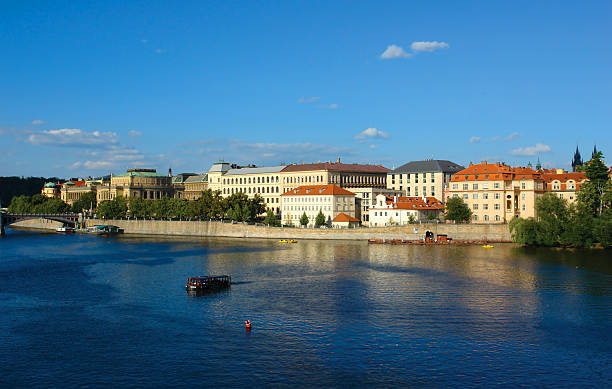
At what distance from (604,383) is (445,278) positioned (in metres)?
31.0

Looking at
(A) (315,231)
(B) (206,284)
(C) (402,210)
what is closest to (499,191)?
(C) (402,210)

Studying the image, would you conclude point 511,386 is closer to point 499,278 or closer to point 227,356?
point 227,356

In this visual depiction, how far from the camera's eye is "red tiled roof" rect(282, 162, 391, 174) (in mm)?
152125

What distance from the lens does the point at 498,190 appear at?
373 ft

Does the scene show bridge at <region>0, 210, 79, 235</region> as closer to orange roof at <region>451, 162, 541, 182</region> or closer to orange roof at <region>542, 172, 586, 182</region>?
orange roof at <region>451, 162, 541, 182</region>

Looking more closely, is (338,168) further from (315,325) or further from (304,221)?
(315,325)

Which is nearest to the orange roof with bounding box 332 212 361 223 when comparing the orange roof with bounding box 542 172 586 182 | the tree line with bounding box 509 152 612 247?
the tree line with bounding box 509 152 612 247

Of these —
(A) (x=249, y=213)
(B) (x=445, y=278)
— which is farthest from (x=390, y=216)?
(B) (x=445, y=278)

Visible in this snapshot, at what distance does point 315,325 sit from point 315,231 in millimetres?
75249

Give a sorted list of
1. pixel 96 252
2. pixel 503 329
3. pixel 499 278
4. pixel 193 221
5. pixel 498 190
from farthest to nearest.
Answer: pixel 193 221, pixel 498 190, pixel 96 252, pixel 499 278, pixel 503 329

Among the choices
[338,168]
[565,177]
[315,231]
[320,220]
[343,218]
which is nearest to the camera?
[315,231]

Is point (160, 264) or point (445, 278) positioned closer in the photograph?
point (445, 278)

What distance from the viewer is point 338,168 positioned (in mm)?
152375

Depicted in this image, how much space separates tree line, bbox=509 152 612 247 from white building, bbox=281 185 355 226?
3770 cm
